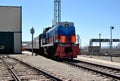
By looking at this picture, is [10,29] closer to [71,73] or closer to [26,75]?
[71,73]

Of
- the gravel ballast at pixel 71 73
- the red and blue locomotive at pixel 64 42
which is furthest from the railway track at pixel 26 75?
the red and blue locomotive at pixel 64 42

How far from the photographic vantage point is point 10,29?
4841 centimetres

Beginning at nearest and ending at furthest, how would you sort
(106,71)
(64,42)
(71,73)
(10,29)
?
1. (71,73)
2. (106,71)
3. (64,42)
4. (10,29)

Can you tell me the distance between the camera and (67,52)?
27.2 m

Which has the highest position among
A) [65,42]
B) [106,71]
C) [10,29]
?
[10,29]

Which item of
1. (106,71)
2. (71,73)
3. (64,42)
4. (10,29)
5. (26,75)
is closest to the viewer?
(26,75)

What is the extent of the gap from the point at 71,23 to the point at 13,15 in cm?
2179

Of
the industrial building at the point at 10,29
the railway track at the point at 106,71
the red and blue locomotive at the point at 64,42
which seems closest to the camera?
the railway track at the point at 106,71

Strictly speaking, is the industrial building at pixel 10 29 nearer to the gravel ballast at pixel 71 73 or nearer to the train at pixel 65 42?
the train at pixel 65 42

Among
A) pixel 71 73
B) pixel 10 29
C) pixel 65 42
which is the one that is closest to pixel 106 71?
pixel 71 73

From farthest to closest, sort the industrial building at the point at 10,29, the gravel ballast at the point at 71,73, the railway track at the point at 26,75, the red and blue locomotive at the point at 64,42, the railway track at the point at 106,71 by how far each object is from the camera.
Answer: the industrial building at the point at 10,29 < the red and blue locomotive at the point at 64,42 < the railway track at the point at 106,71 < the gravel ballast at the point at 71,73 < the railway track at the point at 26,75

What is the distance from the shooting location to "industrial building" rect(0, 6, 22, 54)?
4797 centimetres

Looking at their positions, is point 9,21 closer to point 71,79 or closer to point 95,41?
point 71,79

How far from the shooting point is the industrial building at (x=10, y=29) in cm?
4797
